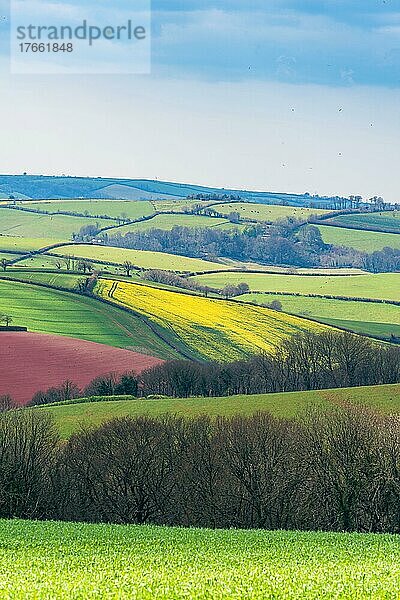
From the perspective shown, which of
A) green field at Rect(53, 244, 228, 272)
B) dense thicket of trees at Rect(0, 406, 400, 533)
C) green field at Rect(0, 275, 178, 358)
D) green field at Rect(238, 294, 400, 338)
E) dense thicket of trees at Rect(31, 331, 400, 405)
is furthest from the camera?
green field at Rect(53, 244, 228, 272)

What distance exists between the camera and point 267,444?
165 feet

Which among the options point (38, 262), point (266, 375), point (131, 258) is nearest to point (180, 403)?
point (266, 375)

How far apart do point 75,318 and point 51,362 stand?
86.8ft

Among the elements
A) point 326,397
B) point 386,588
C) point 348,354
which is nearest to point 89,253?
point 348,354

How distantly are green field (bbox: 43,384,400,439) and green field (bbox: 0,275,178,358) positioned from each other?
1506 inches

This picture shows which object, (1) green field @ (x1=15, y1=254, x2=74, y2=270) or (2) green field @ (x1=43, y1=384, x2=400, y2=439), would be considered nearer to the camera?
(2) green field @ (x1=43, y1=384, x2=400, y2=439)

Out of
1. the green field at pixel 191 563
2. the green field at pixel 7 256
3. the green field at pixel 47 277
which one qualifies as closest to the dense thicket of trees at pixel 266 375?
the green field at pixel 47 277

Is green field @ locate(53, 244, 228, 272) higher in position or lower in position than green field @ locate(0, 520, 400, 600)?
higher

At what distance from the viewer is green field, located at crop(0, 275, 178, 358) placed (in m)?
116

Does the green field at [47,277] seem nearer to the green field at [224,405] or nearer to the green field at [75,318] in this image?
the green field at [75,318]

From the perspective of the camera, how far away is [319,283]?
Answer: 174875 mm

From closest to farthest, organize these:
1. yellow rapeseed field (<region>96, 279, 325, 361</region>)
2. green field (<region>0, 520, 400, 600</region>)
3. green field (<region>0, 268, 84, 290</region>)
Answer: green field (<region>0, 520, 400, 600</region>) < yellow rapeseed field (<region>96, 279, 325, 361</region>) < green field (<region>0, 268, 84, 290</region>)

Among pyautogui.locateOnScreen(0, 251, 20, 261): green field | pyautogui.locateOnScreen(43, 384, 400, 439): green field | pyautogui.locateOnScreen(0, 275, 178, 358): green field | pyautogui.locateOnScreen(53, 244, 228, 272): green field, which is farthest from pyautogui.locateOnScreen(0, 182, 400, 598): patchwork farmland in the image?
pyautogui.locateOnScreen(53, 244, 228, 272): green field

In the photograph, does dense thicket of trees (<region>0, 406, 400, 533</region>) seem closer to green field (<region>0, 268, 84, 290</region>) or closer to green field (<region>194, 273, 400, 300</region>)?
green field (<region>0, 268, 84, 290</region>)
